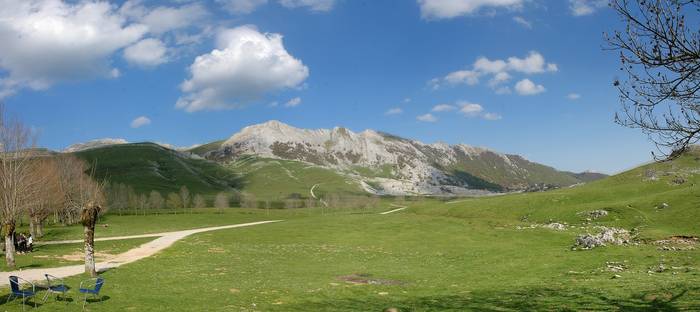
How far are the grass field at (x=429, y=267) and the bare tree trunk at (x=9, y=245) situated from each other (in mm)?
9092

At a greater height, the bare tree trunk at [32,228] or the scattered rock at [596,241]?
the bare tree trunk at [32,228]

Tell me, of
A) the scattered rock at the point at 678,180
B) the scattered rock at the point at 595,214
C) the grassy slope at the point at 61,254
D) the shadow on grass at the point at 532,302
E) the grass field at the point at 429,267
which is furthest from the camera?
the scattered rock at the point at 678,180

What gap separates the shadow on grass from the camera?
2170 centimetres

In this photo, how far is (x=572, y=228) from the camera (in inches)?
2697

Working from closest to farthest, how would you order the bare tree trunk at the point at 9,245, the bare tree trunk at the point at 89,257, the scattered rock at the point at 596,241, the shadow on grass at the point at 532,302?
the shadow on grass at the point at 532,302, the bare tree trunk at the point at 89,257, the bare tree trunk at the point at 9,245, the scattered rock at the point at 596,241

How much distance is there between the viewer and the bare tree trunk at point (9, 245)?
125 ft

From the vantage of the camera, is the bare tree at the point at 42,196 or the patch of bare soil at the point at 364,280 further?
the bare tree at the point at 42,196

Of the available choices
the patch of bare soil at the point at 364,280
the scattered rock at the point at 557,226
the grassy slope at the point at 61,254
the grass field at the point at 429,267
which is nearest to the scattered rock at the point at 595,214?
the grass field at the point at 429,267

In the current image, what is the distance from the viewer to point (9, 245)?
1529 inches

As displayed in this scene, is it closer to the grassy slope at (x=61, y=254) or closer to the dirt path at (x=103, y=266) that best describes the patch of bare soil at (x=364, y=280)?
the dirt path at (x=103, y=266)

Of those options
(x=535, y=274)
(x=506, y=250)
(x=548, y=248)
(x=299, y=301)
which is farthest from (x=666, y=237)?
(x=299, y=301)

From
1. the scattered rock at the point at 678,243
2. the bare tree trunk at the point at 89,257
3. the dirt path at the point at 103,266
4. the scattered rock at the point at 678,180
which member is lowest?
the scattered rock at the point at 678,243

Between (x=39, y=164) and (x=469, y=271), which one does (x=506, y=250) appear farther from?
(x=39, y=164)

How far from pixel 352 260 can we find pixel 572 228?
37.7 meters
